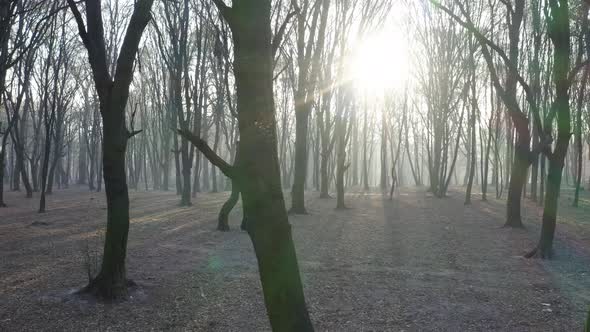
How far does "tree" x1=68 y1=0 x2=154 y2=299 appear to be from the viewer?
16.3 ft

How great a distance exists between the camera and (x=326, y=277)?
638cm

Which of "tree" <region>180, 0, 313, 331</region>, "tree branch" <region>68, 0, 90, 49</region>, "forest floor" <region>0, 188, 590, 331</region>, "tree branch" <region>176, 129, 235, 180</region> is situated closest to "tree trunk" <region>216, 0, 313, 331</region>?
"tree" <region>180, 0, 313, 331</region>

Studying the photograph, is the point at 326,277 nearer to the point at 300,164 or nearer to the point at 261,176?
the point at 261,176

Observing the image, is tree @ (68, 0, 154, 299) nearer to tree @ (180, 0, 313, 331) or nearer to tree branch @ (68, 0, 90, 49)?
tree branch @ (68, 0, 90, 49)

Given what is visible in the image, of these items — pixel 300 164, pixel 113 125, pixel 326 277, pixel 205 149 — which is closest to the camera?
pixel 205 149

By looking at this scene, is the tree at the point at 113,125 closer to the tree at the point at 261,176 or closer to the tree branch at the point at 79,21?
the tree branch at the point at 79,21

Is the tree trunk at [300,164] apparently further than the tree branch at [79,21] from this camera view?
Yes

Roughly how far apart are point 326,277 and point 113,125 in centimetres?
344

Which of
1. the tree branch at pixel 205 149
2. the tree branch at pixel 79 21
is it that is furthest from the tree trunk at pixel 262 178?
the tree branch at pixel 79 21

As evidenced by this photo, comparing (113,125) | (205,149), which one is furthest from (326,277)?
(205,149)

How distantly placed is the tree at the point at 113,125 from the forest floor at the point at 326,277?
0.83 ft

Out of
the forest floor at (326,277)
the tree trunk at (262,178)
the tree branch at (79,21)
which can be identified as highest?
the tree branch at (79,21)

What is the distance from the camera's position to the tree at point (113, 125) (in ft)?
16.3

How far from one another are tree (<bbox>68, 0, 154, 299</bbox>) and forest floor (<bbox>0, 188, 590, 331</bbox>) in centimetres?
25
